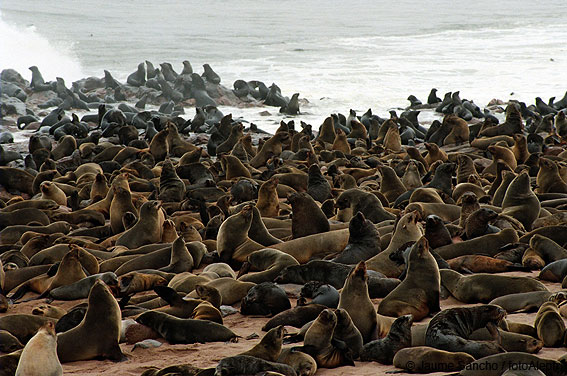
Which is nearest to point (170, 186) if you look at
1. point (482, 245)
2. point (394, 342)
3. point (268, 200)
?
point (268, 200)

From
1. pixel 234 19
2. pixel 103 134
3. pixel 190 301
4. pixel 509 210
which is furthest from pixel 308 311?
pixel 234 19

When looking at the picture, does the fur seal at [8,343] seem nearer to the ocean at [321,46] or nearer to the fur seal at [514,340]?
the fur seal at [514,340]

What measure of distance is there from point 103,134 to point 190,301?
33.8 ft

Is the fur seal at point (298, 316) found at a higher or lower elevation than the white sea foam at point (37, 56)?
higher

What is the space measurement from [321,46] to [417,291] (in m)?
35.1

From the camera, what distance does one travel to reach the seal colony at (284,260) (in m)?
4.09

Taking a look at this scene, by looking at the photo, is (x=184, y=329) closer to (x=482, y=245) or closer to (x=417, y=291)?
(x=417, y=291)

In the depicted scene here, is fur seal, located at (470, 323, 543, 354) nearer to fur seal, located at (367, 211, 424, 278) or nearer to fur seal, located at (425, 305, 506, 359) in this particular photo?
fur seal, located at (425, 305, 506, 359)

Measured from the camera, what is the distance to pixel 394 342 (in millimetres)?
4098

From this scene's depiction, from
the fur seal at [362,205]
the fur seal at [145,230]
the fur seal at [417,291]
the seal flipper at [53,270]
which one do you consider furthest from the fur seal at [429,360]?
the fur seal at [145,230]

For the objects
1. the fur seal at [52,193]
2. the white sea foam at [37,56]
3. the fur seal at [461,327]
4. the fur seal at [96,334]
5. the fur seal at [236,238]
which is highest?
the fur seal at [461,327]

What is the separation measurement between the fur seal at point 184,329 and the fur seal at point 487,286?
168cm

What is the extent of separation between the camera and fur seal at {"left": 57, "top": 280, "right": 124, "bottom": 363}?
175 inches

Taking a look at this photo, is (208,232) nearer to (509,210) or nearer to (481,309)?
(509,210)
